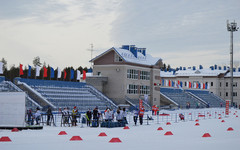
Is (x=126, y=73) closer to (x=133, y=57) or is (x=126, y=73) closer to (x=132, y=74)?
(x=132, y=74)

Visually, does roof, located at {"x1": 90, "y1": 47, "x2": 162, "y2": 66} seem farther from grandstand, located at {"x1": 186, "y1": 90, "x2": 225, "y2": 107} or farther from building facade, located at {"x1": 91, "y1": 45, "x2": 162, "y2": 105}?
grandstand, located at {"x1": 186, "y1": 90, "x2": 225, "y2": 107}

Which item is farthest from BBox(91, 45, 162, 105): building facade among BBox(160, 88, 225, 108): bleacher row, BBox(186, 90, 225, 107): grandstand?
BBox(186, 90, 225, 107): grandstand

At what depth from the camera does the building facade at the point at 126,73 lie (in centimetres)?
6694

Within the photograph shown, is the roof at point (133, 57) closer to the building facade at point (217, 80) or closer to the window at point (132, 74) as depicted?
the window at point (132, 74)

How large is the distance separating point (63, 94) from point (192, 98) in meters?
44.2

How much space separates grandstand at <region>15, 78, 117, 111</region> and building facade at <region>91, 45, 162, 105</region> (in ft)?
11.1

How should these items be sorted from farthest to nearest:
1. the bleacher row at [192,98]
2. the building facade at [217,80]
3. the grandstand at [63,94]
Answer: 1. the building facade at [217,80]
2. the bleacher row at [192,98]
3. the grandstand at [63,94]

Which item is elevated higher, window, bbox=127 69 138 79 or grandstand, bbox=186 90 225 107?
window, bbox=127 69 138 79

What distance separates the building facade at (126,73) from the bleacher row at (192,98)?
10.3 metres

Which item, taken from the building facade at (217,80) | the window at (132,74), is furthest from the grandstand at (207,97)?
the window at (132,74)

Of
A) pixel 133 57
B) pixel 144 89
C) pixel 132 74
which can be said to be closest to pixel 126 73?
pixel 132 74

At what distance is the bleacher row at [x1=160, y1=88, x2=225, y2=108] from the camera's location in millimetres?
84531

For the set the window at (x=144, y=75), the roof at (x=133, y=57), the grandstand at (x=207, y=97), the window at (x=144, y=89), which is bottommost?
the grandstand at (x=207, y=97)

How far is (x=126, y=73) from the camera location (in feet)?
221
